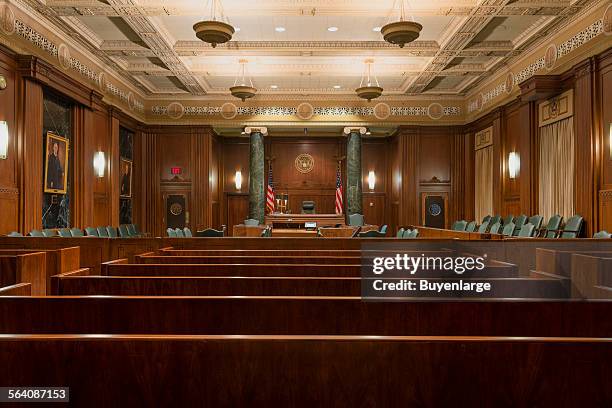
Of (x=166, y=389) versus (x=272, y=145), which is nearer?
(x=166, y=389)

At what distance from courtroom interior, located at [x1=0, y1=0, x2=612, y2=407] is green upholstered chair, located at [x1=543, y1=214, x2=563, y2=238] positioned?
0.09 meters

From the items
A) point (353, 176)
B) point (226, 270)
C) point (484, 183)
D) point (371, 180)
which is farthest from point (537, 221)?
point (371, 180)

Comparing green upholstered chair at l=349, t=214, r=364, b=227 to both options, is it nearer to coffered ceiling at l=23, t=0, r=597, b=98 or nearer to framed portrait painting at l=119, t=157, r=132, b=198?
coffered ceiling at l=23, t=0, r=597, b=98

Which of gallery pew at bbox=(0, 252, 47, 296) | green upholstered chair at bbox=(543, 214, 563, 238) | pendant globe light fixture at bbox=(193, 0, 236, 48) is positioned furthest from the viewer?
green upholstered chair at bbox=(543, 214, 563, 238)

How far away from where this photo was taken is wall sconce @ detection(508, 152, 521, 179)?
11930 millimetres

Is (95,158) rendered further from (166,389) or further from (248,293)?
(166,389)

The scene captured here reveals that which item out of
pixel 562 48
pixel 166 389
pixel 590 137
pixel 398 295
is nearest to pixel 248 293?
pixel 398 295

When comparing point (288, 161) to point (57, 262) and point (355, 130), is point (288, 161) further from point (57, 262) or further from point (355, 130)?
point (57, 262)

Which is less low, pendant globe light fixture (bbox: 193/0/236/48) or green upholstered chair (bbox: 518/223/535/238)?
pendant globe light fixture (bbox: 193/0/236/48)

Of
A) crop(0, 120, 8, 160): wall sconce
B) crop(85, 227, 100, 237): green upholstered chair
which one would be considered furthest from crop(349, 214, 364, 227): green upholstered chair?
crop(0, 120, 8, 160): wall sconce

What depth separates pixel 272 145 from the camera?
59.9 feet

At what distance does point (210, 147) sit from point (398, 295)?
46.6 ft

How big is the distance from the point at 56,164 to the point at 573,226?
959 cm

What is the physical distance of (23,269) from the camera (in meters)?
4.04
